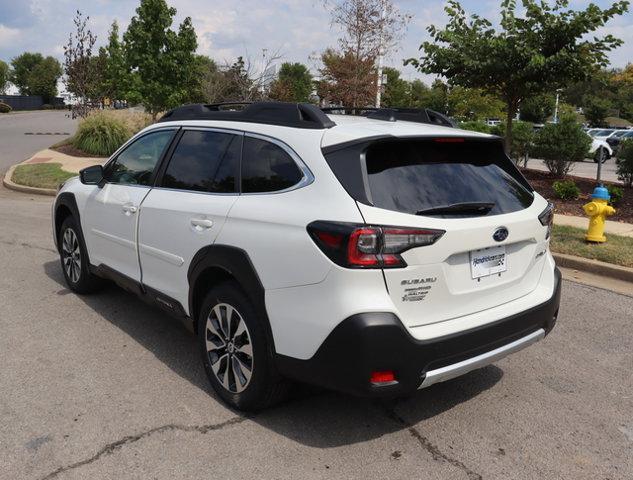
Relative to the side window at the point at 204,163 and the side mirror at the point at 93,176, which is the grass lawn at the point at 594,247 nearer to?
the side window at the point at 204,163

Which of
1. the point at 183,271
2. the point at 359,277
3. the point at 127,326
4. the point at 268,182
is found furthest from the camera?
the point at 127,326

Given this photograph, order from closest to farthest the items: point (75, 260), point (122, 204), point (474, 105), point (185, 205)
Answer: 1. point (185, 205)
2. point (122, 204)
3. point (75, 260)
4. point (474, 105)

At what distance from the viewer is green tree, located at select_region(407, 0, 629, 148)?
37.1 ft

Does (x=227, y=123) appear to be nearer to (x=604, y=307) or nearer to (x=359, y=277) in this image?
(x=359, y=277)

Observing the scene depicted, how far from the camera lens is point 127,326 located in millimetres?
4844

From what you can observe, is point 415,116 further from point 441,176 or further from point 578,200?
point 578,200

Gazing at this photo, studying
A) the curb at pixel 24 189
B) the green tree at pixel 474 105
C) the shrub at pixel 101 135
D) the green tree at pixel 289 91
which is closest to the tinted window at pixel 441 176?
the curb at pixel 24 189

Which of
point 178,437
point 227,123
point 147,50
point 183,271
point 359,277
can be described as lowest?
point 178,437

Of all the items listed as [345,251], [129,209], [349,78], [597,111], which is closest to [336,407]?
[345,251]

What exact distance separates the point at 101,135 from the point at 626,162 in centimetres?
1446

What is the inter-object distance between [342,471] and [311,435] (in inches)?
14.6

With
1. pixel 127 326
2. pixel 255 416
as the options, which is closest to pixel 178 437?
pixel 255 416

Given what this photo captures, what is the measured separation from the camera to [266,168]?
11.1ft

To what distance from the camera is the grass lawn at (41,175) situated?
13200mm
